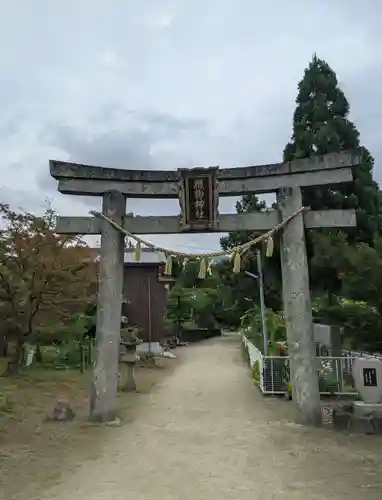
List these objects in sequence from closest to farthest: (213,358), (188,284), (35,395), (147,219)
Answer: (147,219), (35,395), (213,358), (188,284)

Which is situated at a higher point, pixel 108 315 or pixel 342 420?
pixel 108 315

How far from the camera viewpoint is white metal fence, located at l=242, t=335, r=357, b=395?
13.8m

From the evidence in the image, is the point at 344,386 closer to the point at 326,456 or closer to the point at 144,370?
the point at 326,456

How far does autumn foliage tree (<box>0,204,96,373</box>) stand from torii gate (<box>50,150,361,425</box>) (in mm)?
7343

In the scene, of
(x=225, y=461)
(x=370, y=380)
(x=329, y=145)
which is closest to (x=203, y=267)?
(x=370, y=380)

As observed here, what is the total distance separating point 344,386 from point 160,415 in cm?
566

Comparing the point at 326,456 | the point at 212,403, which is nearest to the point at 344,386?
the point at 212,403

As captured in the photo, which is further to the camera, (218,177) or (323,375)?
(323,375)

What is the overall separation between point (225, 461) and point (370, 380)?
3.86 m

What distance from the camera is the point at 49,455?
8133 millimetres

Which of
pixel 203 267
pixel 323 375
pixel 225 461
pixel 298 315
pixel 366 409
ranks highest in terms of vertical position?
pixel 203 267

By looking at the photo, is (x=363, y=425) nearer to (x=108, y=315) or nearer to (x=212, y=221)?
(x=212, y=221)

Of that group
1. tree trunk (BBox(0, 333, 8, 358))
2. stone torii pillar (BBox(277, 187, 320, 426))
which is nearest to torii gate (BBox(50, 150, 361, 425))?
stone torii pillar (BBox(277, 187, 320, 426))

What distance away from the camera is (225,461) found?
775 cm
